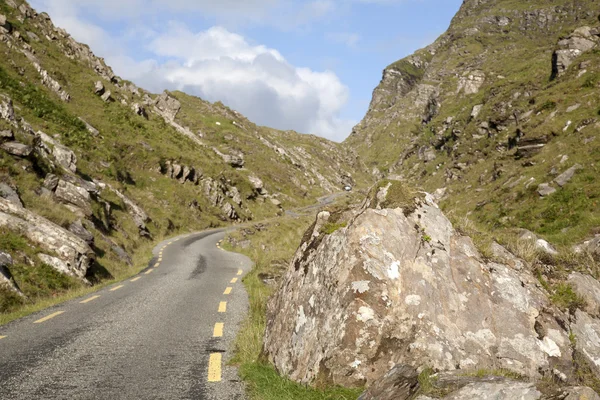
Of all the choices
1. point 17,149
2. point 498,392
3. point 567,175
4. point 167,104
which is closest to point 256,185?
point 167,104

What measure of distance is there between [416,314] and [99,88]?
5460 cm

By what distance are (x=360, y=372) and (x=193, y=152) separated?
5339 centimetres

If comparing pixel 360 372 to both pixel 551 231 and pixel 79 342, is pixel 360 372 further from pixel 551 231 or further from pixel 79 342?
pixel 551 231

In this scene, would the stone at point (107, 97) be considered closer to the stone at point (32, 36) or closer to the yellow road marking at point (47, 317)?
the stone at point (32, 36)

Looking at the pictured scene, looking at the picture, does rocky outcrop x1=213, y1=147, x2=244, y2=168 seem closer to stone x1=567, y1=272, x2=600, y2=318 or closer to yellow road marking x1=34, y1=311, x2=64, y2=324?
yellow road marking x1=34, y1=311, x2=64, y2=324

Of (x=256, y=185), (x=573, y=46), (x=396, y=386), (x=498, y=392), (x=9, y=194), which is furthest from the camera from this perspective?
(x=256, y=185)

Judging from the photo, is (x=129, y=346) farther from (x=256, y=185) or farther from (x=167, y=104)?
(x=167, y=104)

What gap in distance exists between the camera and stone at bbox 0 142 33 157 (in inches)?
676

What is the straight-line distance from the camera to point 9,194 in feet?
47.0

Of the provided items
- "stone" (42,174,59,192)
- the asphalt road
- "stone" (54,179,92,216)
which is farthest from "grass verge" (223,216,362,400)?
"stone" (42,174,59,192)

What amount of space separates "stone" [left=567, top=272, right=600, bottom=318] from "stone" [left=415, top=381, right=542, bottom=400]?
121 inches

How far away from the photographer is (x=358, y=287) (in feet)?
15.5

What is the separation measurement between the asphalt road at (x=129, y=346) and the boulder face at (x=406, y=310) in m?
1.44

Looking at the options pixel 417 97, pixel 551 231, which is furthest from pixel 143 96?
pixel 417 97
